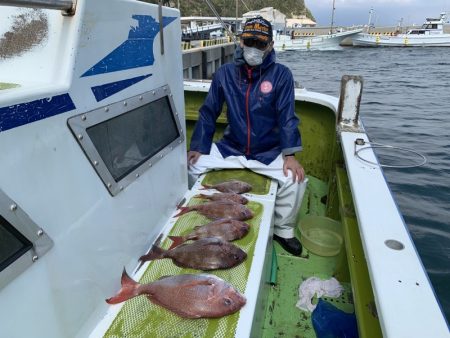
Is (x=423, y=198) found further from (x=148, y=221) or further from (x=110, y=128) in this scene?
(x=110, y=128)

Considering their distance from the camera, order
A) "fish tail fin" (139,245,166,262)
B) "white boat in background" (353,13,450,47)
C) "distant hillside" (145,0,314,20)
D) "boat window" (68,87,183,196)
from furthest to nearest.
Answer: "distant hillside" (145,0,314,20) < "white boat in background" (353,13,450,47) < "fish tail fin" (139,245,166,262) < "boat window" (68,87,183,196)

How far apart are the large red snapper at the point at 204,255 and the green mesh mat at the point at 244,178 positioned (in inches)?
38.8

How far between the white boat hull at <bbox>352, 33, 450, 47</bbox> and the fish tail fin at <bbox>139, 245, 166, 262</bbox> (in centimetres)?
4878

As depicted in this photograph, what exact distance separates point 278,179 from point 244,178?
→ 337 millimetres

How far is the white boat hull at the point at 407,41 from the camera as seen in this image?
41.2m

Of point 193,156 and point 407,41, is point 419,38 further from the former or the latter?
point 193,156

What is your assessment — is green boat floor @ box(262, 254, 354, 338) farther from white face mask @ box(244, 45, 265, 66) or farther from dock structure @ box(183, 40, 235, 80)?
dock structure @ box(183, 40, 235, 80)

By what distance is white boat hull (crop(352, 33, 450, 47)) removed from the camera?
41250 millimetres

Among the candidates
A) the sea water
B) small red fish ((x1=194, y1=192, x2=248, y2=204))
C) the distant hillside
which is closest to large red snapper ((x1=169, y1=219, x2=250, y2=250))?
small red fish ((x1=194, y1=192, x2=248, y2=204))

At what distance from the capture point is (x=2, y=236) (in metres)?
1.27

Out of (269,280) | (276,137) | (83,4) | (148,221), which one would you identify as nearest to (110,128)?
(83,4)

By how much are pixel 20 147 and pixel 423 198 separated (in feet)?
23.1

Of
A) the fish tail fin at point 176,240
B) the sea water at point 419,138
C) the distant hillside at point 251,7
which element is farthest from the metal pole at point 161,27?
the distant hillside at point 251,7

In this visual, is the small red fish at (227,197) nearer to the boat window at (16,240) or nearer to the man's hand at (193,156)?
the man's hand at (193,156)
